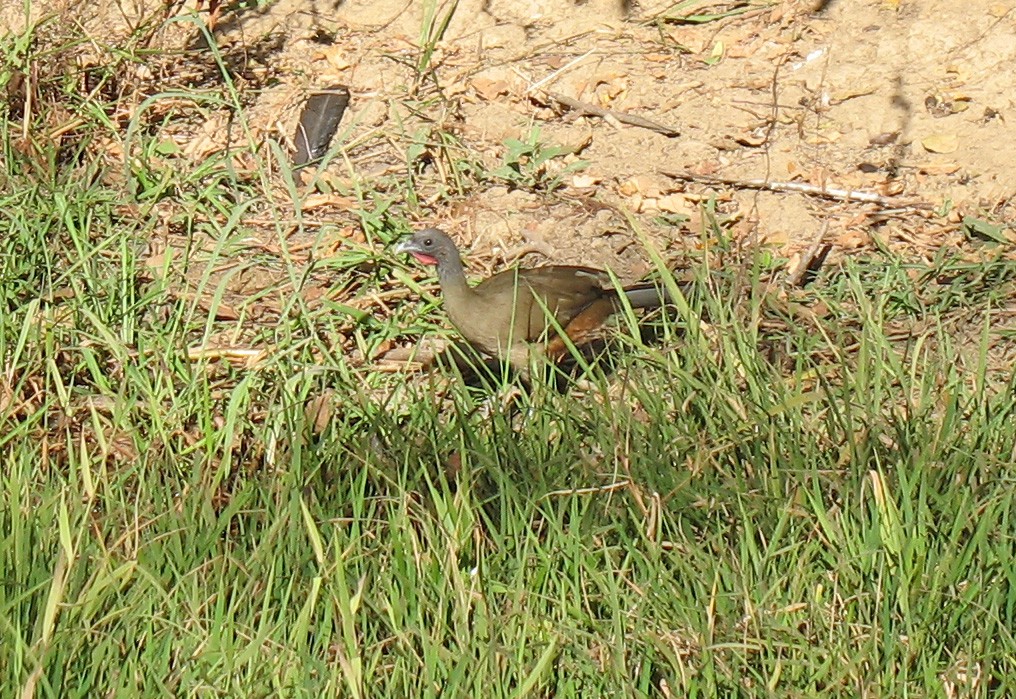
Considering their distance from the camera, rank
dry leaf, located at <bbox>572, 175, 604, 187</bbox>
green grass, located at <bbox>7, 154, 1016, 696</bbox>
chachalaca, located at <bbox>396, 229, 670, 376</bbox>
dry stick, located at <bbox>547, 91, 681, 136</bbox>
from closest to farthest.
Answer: green grass, located at <bbox>7, 154, 1016, 696</bbox>
chachalaca, located at <bbox>396, 229, 670, 376</bbox>
dry leaf, located at <bbox>572, 175, 604, 187</bbox>
dry stick, located at <bbox>547, 91, 681, 136</bbox>

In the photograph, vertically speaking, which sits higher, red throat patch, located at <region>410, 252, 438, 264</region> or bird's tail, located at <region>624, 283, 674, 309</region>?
red throat patch, located at <region>410, 252, 438, 264</region>

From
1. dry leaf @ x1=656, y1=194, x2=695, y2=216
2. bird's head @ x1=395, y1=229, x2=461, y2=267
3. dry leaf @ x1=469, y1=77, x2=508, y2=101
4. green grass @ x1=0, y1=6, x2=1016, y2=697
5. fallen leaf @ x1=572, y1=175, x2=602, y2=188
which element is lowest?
green grass @ x1=0, y1=6, x2=1016, y2=697

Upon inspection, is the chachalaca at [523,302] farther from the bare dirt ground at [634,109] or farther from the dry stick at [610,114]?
the dry stick at [610,114]

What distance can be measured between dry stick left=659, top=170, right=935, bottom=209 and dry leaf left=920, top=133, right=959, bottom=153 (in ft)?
0.85

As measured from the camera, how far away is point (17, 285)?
511 cm

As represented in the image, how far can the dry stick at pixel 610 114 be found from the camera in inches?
233

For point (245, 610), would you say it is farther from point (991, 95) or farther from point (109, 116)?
point (991, 95)

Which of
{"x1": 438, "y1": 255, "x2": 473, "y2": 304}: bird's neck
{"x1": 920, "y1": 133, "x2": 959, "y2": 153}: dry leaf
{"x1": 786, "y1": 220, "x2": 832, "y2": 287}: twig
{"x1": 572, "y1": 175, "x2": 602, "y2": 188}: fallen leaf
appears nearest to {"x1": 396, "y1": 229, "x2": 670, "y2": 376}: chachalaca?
{"x1": 438, "y1": 255, "x2": 473, "y2": 304}: bird's neck

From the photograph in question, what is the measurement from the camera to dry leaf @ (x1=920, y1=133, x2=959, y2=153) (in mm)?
5605

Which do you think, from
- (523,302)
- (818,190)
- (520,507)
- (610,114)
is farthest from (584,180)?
(520,507)

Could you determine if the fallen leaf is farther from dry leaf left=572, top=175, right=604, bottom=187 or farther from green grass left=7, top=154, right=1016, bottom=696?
green grass left=7, top=154, right=1016, bottom=696

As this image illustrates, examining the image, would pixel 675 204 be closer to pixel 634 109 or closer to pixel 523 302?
pixel 634 109

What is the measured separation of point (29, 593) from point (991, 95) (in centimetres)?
392

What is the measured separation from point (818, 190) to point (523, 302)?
1.25m
